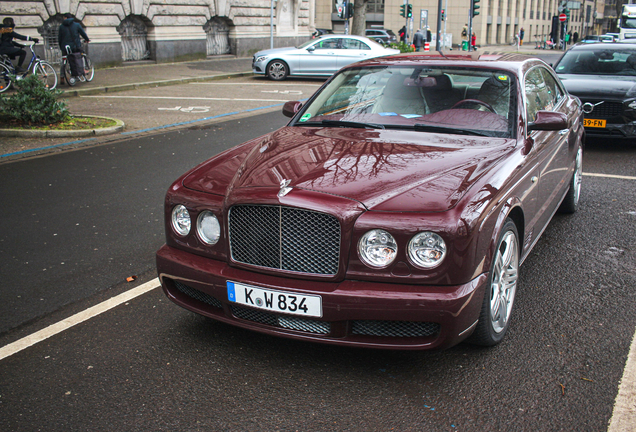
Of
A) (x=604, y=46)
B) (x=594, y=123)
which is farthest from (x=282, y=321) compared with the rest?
(x=604, y=46)

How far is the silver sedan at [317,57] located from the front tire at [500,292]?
57.5 feet

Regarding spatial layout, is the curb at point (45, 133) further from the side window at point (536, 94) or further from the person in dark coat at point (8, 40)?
the side window at point (536, 94)

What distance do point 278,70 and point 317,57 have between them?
1370mm

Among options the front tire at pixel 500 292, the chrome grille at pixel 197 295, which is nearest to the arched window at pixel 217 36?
the chrome grille at pixel 197 295

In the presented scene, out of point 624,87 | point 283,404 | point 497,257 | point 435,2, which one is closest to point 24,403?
point 283,404

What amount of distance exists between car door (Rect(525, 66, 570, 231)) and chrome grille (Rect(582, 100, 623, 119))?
3775mm

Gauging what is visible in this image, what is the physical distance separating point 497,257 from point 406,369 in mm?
749

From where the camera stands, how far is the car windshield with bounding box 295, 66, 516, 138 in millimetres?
4039

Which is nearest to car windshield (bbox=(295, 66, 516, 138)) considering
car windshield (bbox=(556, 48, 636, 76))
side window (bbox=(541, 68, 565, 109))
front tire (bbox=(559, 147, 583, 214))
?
side window (bbox=(541, 68, 565, 109))

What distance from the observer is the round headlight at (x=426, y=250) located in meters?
2.81

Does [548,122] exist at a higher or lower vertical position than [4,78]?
higher

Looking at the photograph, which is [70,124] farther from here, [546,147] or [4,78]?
[546,147]

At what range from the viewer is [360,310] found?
2.84 meters

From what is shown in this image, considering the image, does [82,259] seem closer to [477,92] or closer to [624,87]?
[477,92]
